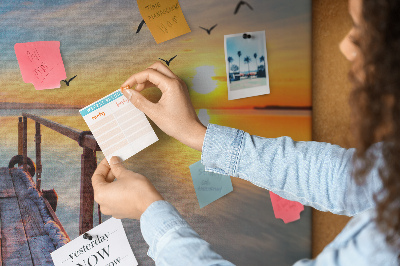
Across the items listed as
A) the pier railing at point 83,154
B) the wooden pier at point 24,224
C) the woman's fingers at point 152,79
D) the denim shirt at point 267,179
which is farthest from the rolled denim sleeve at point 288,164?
the wooden pier at point 24,224

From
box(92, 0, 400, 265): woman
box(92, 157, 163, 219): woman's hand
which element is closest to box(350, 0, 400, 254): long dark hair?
box(92, 0, 400, 265): woman

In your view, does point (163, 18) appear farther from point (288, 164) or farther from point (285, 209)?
point (285, 209)

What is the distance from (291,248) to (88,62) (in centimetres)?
81

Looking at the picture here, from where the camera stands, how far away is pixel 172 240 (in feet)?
1.79

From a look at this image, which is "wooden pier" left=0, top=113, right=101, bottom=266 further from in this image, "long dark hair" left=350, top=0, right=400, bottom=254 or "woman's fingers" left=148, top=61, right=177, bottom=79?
"long dark hair" left=350, top=0, right=400, bottom=254

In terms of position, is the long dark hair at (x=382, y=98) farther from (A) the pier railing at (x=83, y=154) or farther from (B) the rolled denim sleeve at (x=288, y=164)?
(A) the pier railing at (x=83, y=154)

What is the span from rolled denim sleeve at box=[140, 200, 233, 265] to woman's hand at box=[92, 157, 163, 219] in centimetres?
4

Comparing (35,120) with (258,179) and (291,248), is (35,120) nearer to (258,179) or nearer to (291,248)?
(258,179)

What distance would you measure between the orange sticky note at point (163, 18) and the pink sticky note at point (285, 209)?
0.54 m

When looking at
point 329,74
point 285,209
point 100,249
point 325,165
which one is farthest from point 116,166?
point 329,74

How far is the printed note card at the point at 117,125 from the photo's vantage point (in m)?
0.74

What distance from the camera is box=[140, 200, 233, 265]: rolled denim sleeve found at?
520mm

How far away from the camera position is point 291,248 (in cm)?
105

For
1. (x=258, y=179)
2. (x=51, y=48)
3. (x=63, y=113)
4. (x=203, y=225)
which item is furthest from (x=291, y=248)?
(x=51, y=48)
